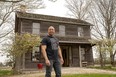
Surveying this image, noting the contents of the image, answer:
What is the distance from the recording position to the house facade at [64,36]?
2220 cm

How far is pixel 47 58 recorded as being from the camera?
604 centimetres

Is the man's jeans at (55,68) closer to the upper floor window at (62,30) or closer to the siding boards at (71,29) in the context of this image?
the upper floor window at (62,30)

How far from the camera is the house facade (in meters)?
22.2

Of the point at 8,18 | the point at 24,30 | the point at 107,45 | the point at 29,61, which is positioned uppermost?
the point at 8,18

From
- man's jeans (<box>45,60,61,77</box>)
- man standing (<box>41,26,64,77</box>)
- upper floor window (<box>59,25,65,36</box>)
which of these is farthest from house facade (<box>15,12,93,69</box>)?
man's jeans (<box>45,60,61,77</box>)

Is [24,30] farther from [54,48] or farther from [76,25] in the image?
[54,48]

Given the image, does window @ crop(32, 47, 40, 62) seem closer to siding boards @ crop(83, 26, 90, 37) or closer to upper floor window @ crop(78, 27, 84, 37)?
upper floor window @ crop(78, 27, 84, 37)

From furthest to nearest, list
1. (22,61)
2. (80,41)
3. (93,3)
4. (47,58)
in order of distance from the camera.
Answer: (93,3) → (80,41) → (22,61) → (47,58)

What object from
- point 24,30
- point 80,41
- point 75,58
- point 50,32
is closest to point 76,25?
point 80,41

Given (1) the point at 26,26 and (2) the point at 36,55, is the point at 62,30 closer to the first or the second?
(1) the point at 26,26

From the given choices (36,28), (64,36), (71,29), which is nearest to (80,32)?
(71,29)

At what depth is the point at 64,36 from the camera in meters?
24.7

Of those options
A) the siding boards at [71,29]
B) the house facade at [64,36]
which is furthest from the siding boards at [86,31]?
the siding boards at [71,29]

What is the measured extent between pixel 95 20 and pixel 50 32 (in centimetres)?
2714
